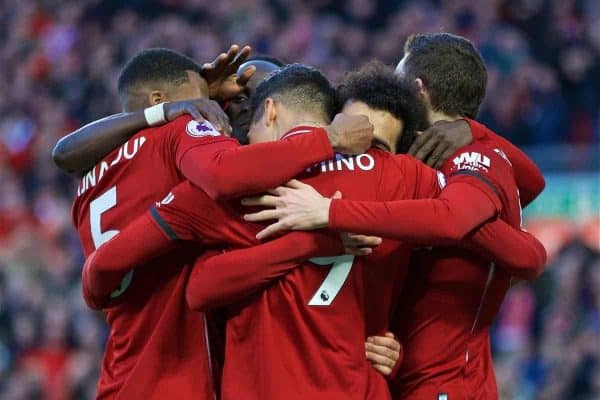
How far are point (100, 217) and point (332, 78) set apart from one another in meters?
6.64

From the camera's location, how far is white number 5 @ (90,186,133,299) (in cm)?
385

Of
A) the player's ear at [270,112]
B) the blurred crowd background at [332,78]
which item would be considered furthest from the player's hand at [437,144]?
the blurred crowd background at [332,78]

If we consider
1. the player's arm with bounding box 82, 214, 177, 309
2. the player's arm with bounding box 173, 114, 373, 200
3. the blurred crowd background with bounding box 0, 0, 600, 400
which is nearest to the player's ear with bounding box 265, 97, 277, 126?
the player's arm with bounding box 173, 114, 373, 200

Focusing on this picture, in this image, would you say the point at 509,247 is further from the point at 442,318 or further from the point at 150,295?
the point at 150,295

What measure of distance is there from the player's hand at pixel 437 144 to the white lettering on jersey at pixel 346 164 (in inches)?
11.7

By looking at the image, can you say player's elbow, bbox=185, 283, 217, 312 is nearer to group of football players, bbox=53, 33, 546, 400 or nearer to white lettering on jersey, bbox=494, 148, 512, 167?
group of football players, bbox=53, 33, 546, 400

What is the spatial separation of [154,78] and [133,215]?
509mm

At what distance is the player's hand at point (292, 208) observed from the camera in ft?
11.1

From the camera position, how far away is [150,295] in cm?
382

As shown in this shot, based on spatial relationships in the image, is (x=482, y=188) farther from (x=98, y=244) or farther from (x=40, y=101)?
(x=40, y=101)

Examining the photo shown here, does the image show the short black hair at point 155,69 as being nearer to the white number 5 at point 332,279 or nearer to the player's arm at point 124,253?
the player's arm at point 124,253

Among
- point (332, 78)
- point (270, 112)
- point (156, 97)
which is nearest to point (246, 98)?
point (156, 97)

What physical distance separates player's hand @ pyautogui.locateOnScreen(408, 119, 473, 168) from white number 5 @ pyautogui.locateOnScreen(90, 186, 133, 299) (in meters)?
0.96

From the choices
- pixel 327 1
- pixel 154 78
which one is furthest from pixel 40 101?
pixel 154 78
